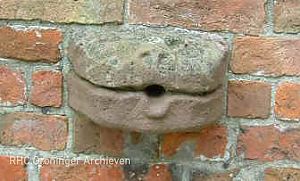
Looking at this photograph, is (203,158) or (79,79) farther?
(203,158)

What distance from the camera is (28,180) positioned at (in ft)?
4.24

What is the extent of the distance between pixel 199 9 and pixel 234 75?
0.48 feet

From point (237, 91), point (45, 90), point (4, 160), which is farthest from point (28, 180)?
point (237, 91)

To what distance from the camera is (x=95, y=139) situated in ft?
4.20

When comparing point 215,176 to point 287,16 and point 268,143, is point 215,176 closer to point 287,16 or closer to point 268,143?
point 268,143

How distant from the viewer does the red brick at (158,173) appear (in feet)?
4.22

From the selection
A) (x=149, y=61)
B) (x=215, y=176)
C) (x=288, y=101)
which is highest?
(x=149, y=61)

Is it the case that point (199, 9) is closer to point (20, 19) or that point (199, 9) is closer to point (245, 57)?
point (245, 57)

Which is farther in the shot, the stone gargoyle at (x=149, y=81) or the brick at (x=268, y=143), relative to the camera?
the brick at (x=268, y=143)

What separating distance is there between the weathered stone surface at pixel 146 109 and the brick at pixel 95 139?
13cm

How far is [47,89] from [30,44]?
9 centimetres

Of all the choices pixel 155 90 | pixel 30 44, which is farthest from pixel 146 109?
pixel 30 44

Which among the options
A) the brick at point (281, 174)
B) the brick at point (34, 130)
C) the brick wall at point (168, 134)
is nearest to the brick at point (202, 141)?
the brick wall at point (168, 134)

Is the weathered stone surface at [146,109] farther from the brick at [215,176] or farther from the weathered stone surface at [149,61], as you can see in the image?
the brick at [215,176]
